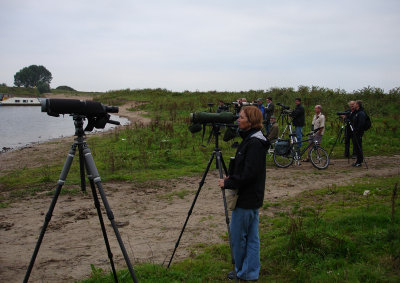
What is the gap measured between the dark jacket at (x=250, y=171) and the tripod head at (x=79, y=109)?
140cm

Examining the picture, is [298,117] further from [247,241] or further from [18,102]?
[18,102]

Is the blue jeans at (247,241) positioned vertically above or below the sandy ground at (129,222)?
above

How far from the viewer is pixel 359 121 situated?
10352 millimetres

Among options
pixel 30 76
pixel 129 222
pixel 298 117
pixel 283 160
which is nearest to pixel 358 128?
pixel 298 117

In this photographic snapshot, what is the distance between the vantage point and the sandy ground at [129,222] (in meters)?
4.29

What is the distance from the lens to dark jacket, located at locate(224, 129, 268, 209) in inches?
127

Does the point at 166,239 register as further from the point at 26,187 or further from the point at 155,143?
the point at 155,143

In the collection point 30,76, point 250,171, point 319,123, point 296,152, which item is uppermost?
point 30,76

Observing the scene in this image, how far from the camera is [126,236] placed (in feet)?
17.0

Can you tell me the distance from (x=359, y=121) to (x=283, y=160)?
2666 mm

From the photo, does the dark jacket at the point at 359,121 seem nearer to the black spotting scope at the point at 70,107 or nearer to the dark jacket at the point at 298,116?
the dark jacket at the point at 298,116

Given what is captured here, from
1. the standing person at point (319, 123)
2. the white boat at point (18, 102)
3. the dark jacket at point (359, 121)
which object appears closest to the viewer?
the dark jacket at point (359, 121)

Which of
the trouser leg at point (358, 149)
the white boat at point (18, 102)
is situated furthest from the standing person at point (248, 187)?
the white boat at point (18, 102)

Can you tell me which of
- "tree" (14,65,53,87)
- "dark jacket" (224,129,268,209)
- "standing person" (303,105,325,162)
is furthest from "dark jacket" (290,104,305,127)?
"tree" (14,65,53,87)
